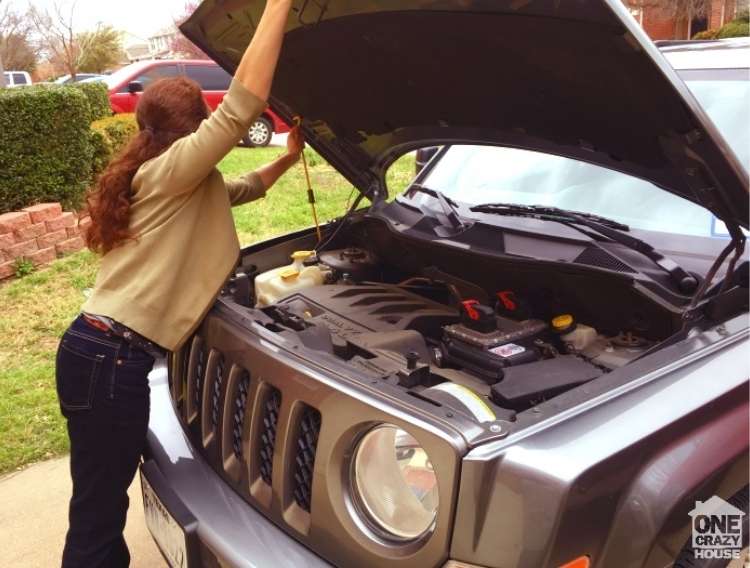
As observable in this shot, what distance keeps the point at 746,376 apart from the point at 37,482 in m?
3.22

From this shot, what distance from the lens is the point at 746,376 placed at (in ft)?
5.71

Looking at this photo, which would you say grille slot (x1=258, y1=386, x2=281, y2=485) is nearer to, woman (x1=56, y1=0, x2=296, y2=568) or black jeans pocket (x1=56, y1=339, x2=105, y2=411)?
woman (x1=56, y1=0, x2=296, y2=568)

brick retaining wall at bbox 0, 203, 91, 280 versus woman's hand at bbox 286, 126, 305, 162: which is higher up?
woman's hand at bbox 286, 126, 305, 162

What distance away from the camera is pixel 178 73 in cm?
1362

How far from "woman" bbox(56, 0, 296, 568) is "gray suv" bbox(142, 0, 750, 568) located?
128mm

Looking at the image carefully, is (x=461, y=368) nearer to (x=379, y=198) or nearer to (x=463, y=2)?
(x=463, y=2)

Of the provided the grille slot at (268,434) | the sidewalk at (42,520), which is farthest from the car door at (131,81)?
the grille slot at (268,434)

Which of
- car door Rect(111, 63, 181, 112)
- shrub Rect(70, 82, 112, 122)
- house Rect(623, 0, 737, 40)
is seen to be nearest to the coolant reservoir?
shrub Rect(70, 82, 112, 122)

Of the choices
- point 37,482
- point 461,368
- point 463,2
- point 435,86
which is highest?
point 463,2

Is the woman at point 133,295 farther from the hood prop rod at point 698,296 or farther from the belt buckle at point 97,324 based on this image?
the hood prop rod at point 698,296

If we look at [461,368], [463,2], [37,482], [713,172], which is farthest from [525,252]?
[37,482]

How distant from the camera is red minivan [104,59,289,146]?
42.7ft

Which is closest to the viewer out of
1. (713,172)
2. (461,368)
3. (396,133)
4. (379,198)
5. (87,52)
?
(713,172)

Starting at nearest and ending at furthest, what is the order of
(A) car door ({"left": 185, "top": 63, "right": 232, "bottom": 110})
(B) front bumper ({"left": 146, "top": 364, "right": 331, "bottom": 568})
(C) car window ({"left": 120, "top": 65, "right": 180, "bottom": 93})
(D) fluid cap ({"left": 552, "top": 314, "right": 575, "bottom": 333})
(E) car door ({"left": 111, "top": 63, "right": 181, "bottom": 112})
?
(B) front bumper ({"left": 146, "top": 364, "right": 331, "bottom": 568}) < (D) fluid cap ({"left": 552, "top": 314, "right": 575, "bottom": 333}) < (E) car door ({"left": 111, "top": 63, "right": 181, "bottom": 112}) < (C) car window ({"left": 120, "top": 65, "right": 180, "bottom": 93}) < (A) car door ({"left": 185, "top": 63, "right": 232, "bottom": 110})
